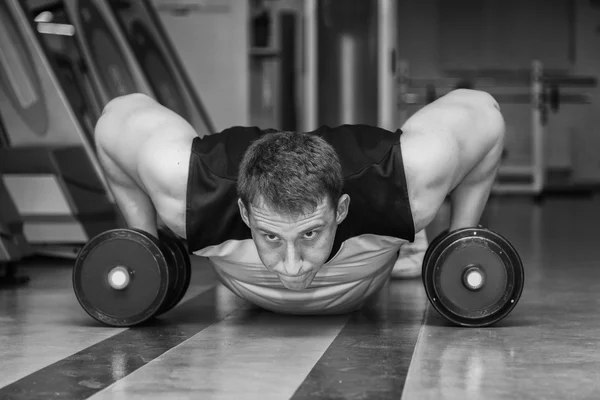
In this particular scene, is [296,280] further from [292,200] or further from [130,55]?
[130,55]

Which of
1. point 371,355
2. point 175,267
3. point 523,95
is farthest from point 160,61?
point 523,95

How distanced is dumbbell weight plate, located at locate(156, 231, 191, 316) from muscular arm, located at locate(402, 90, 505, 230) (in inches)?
27.9


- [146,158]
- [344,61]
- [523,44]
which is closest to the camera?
[146,158]

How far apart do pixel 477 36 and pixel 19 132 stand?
376 inches

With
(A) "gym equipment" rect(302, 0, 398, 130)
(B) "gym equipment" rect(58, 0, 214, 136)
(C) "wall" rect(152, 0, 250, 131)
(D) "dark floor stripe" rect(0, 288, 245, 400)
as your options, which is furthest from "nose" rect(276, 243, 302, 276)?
(A) "gym equipment" rect(302, 0, 398, 130)

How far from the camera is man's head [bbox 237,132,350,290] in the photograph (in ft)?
7.39

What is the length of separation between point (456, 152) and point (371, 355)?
1.94 ft

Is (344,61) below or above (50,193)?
Answer: above

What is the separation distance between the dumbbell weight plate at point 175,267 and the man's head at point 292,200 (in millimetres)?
450

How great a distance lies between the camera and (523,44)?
12961 mm

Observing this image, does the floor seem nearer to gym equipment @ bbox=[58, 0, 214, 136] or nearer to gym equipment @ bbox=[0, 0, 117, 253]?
gym equipment @ bbox=[0, 0, 117, 253]

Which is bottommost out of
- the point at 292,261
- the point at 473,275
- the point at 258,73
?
the point at 258,73

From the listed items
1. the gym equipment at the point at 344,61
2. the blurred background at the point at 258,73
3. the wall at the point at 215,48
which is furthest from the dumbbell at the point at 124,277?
the gym equipment at the point at 344,61

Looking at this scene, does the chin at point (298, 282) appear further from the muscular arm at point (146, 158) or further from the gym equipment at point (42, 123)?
the gym equipment at point (42, 123)
